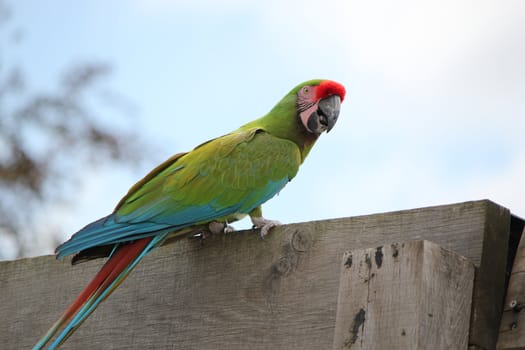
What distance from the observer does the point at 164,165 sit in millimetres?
2934

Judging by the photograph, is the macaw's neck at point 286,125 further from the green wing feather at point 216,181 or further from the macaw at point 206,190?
the green wing feather at point 216,181

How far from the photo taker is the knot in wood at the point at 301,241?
6.28 feet

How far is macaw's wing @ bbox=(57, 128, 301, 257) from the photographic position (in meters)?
2.43

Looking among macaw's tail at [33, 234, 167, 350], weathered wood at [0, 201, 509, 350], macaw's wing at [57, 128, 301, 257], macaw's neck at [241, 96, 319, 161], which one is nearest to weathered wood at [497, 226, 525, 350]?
weathered wood at [0, 201, 509, 350]

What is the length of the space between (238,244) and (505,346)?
0.73 metres

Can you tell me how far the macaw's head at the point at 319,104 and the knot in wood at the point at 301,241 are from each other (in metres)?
1.56

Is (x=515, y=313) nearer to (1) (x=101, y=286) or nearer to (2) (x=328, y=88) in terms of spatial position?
(1) (x=101, y=286)

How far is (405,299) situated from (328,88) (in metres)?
2.04

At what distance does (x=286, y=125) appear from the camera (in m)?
3.45

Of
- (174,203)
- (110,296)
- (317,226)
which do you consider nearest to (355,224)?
(317,226)

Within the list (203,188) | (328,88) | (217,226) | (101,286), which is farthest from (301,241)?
(328,88)

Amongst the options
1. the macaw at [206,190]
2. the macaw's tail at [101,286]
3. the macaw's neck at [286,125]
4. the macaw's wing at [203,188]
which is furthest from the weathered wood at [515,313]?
the macaw's neck at [286,125]

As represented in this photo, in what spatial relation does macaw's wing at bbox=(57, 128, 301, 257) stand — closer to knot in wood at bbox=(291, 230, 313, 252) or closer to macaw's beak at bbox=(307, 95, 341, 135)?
macaw's beak at bbox=(307, 95, 341, 135)

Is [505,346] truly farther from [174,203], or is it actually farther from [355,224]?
[174,203]
